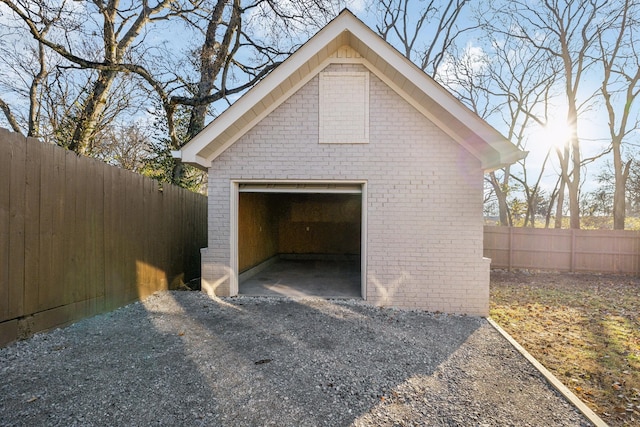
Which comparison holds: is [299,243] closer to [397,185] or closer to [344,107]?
[397,185]

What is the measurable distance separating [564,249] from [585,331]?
6.88 meters

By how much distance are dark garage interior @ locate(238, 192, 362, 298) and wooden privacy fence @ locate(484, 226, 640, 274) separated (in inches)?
216

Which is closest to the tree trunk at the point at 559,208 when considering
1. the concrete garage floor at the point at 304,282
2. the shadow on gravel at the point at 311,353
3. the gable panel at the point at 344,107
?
the concrete garage floor at the point at 304,282

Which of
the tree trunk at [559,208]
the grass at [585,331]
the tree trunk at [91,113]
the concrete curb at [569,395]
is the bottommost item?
the grass at [585,331]

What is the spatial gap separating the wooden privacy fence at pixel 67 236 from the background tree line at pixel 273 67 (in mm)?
6066

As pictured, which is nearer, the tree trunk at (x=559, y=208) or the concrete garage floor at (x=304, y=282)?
the concrete garage floor at (x=304, y=282)

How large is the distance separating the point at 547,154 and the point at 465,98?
20.8 feet

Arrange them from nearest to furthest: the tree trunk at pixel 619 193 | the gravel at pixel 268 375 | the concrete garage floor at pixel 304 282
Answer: the gravel at pixel 268 375
the concrete garage floor at pixel 304 282
the tree trunk at pixel 619 193

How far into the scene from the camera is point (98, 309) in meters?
4.52

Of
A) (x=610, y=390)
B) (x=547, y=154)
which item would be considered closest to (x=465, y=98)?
(x=547, y=154)

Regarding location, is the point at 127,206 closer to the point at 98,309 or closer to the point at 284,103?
the point at 98,309

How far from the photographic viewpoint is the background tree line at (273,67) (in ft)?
32.9

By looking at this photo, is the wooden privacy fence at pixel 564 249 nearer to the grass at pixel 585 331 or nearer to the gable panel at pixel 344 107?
the grass at pixel 585 331

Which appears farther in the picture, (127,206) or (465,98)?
(465,98)
